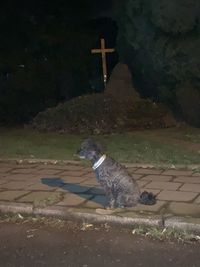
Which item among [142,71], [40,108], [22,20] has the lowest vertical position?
[40,108]

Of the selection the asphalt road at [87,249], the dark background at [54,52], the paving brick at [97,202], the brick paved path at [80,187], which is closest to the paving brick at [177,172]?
the brick paved path at [80,187]

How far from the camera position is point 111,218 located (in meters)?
5.98

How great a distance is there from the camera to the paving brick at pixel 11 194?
7.00 meters

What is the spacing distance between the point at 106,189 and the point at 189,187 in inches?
60.1

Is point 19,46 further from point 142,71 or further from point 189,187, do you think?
point 189,187

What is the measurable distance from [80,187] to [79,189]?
0.38ft

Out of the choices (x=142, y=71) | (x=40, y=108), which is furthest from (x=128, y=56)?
(x=40, y=108)

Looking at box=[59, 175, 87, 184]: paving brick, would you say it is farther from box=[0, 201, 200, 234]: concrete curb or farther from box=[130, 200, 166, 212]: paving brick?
box=[130, 200, 166, 212]: paving brick

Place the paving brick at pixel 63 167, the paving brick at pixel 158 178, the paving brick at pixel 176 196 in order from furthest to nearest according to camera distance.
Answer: the paving brick at pixel 63 167, the paving brick at pixel 158 178, the paving brick at pixel 176 196

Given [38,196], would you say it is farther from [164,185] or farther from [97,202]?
[164,185]

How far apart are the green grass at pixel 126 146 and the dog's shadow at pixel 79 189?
1629 millimetres

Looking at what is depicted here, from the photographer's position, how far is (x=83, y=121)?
13703mm

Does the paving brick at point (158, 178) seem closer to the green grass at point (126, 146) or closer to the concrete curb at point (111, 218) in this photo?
the green grass at point (126, 146)

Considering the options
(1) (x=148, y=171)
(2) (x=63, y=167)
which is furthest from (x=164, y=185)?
(2) (x=63, y=167)
